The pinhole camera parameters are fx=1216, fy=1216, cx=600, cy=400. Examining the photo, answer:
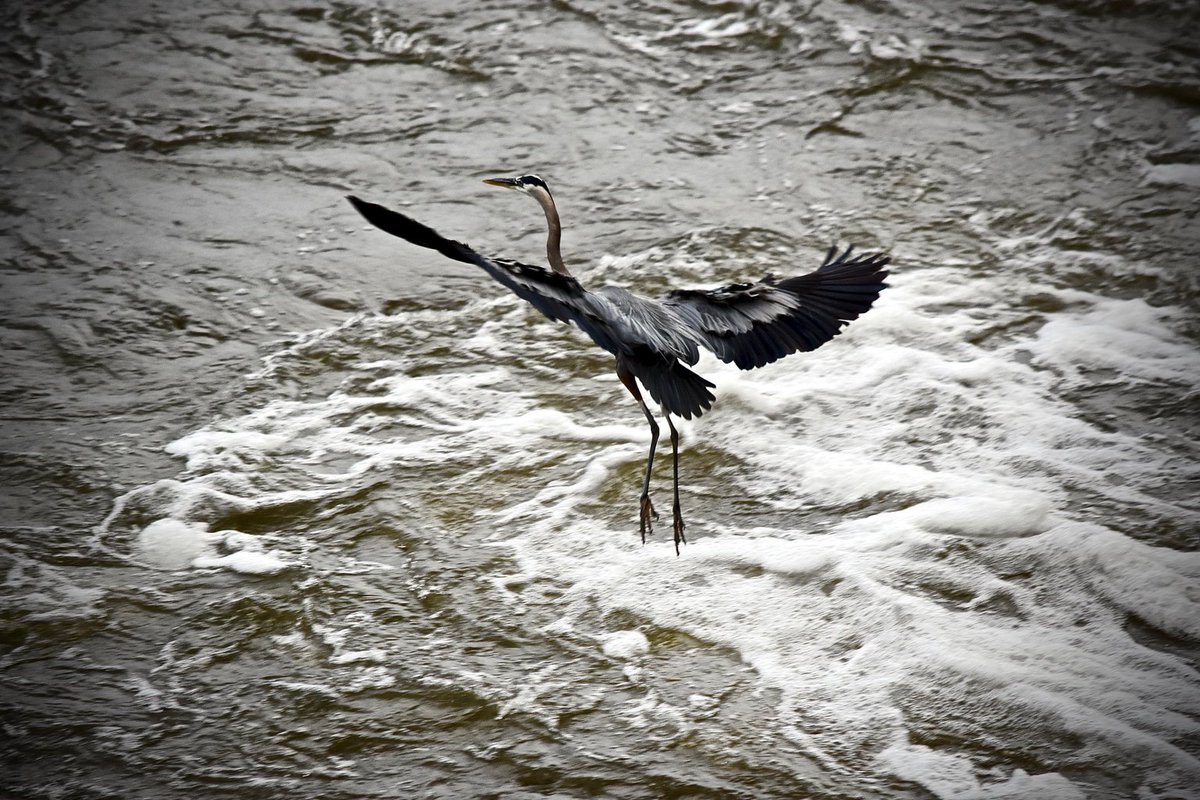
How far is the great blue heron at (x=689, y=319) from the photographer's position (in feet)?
13.4

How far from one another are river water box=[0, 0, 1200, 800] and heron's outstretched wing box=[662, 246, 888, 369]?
0.90 meters

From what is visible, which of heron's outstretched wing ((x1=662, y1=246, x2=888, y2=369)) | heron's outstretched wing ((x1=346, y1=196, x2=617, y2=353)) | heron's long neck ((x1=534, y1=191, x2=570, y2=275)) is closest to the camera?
heron's outstretched wing ((x1=346, y1=196, x2=617, y2=353))

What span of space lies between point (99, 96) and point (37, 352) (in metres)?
2.91

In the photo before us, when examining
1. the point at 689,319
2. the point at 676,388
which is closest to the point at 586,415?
the point at 689,319

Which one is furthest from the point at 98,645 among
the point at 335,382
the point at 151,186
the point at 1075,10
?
the point at 1075,10

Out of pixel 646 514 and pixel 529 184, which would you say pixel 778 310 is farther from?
pixel 529 184

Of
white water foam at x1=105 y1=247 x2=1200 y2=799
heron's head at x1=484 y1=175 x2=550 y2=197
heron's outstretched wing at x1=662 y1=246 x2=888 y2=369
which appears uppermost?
heron's head at x1=484 y1=175 x2=550 y2=197

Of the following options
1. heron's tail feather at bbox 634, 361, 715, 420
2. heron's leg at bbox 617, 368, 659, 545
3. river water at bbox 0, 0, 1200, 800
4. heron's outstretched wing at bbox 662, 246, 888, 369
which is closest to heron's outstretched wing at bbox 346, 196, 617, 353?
heron's tail feather at bbox 634, 361, 715, 420

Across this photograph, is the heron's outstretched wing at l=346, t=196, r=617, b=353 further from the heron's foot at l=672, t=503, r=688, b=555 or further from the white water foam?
the white water foam

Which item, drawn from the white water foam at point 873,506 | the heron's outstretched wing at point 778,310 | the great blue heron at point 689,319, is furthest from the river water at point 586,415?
the heron's outstretched wing at point 778,310

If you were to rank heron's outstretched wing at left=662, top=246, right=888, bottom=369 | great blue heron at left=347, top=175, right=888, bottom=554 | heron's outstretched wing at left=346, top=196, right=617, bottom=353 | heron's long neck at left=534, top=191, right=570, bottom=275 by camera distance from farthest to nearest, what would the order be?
heron's long neck at left=534, top=191, right=570, bottom=275, heron's outstretched wing at left=662, top=246, right=888, bottom=369, great blue heron at left=347, top=175, right=888, bottom=554, heron's outstretched wing at left=346, top=196, right=617, bottom=353

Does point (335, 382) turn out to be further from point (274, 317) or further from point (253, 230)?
point (253, 230)

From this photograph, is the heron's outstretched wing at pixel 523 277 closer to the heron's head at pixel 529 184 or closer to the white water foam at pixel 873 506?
the heron's head at pixel 529 184

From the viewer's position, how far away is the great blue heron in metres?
4.09
